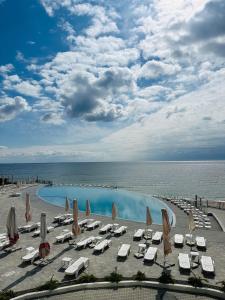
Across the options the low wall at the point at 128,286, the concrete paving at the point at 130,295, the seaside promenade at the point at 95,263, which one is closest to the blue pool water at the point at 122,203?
the seaside promenade at the point at 95,263

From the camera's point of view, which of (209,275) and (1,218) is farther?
(1,218)

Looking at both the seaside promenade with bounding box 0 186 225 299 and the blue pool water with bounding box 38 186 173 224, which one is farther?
the blue pool water with bounding box 38 186 173 224

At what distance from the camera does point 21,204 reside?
114 feet

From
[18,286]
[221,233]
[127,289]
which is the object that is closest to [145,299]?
[127,289]

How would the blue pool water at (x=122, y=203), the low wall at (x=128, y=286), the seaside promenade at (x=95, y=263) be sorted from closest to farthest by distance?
the low wall at (x=128, y=286) < the seaside promenade at (x=95, y=263) < the blue pool water at (x=122, y=203)

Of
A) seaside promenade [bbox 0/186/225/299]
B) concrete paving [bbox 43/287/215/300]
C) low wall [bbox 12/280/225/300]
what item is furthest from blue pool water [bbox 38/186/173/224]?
concrete paving [bbox 43/287/215/300]

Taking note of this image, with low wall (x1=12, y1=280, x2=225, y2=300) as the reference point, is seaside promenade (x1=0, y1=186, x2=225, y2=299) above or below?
above

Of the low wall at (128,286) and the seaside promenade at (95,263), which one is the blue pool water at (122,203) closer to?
the seaside promenade at (95,263)

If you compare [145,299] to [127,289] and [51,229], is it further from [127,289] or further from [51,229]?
[51,229]

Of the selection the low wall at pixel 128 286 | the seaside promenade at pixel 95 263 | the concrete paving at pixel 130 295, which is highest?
the seaside promenade at pixel 95 263

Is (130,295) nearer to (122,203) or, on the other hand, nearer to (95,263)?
(95,263)

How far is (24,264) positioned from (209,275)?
33.6ft

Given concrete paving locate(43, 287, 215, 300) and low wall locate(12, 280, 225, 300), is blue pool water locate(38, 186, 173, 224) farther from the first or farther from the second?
concrete paving locate(43, 287, 215, 300)

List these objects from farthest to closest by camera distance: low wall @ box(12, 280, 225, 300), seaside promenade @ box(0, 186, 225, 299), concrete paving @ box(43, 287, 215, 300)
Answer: seaside promenade @ box(0, 186, 225, 299)
low wall @ box(12, 280, 225, 300)
concrete paving @ box(43, 287, 215, 300)
